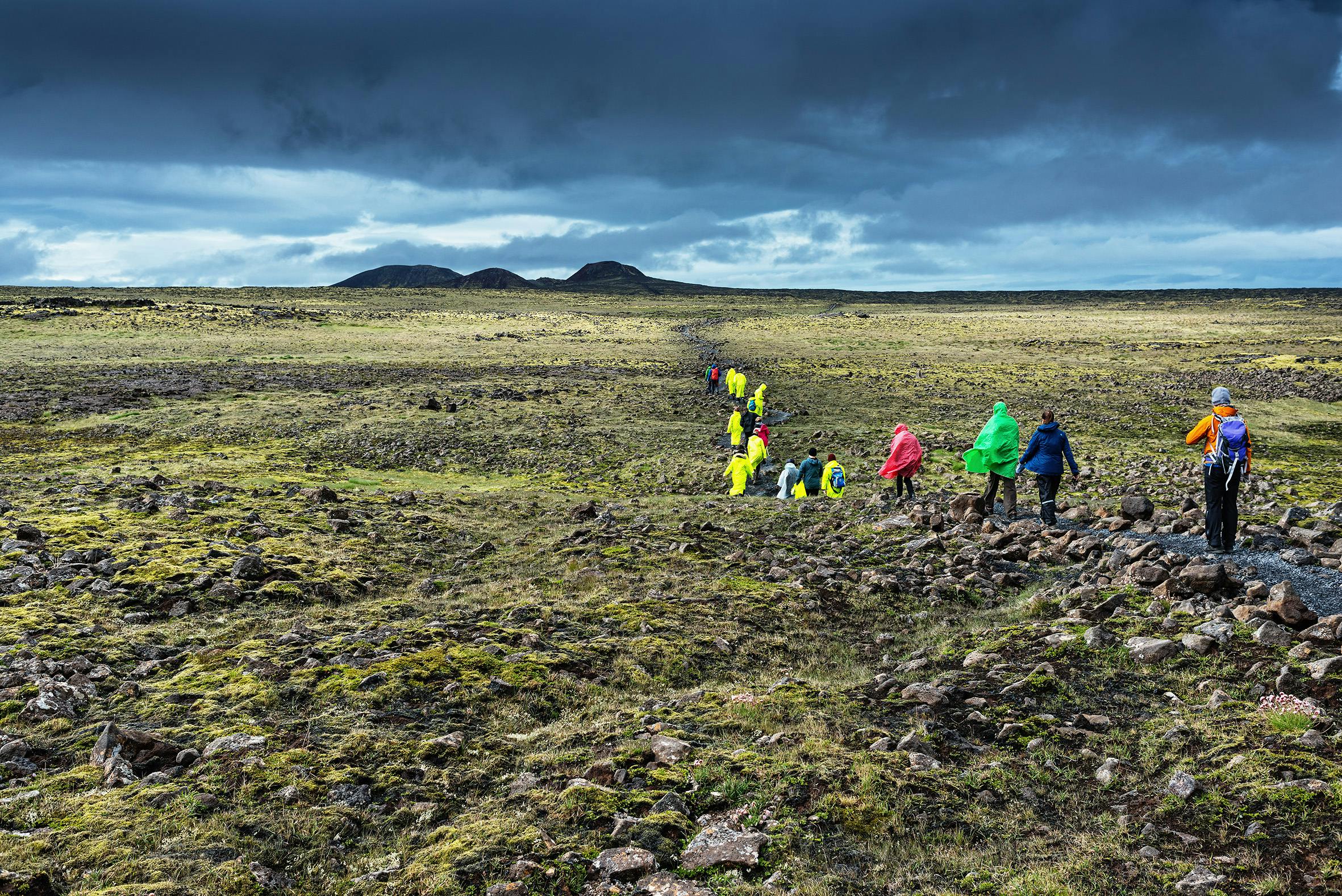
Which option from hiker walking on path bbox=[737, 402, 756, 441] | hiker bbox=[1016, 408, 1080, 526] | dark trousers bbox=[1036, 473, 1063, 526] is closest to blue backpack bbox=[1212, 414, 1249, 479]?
hiker bbox=[1016, 408, 1080, 526]

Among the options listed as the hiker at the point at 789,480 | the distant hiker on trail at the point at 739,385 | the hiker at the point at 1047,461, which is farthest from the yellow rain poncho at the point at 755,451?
the distant hiker on trail at the point at 739,385

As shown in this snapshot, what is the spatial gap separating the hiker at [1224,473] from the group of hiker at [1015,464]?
0.01m

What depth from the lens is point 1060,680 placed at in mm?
8445

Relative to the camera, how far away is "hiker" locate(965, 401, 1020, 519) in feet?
52.8

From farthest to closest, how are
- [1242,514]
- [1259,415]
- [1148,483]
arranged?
[1259,415] → [1148,483] → [1242,514]

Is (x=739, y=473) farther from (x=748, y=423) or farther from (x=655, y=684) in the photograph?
(x=655, y=684)

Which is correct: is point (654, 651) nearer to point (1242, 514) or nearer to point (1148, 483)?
point (1242, 514)

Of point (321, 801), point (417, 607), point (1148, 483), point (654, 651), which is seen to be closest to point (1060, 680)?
point (654, 651)

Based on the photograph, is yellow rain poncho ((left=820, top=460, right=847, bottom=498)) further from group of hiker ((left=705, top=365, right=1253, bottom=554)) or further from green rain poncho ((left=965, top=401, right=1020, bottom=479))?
green rain poncho ((left=965, top=401, right=1020, bottom=479))

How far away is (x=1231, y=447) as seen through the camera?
12.8 m

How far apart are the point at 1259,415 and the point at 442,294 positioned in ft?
524

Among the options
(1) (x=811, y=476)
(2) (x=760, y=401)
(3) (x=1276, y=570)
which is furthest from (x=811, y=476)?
(3) (x=1276, y=570)

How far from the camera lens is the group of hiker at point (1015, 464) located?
12648 mm

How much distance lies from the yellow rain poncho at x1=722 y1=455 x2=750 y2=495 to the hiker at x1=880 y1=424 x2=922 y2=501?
424cm
